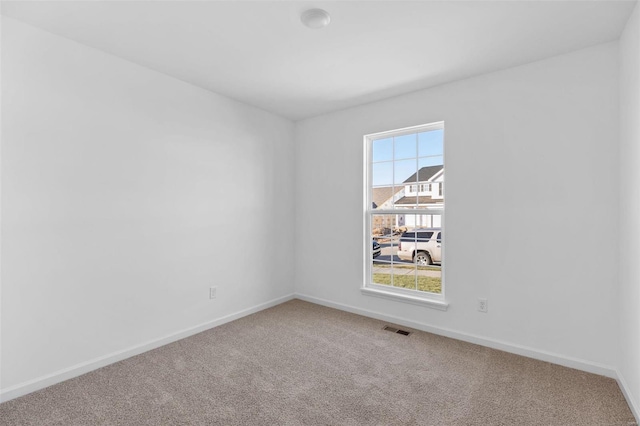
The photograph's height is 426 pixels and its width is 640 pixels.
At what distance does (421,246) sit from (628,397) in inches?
70.5

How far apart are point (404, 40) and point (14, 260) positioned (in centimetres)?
310

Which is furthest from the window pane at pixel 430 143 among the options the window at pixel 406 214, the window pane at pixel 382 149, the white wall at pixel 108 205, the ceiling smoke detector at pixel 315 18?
the white wall at pixel 108 205

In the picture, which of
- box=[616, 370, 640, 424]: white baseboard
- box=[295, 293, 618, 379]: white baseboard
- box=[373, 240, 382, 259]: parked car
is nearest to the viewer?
box=[616, 370, 640, 424]: white baseboard

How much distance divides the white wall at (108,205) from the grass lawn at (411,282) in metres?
1.53

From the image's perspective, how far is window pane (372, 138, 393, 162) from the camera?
11.6 ft

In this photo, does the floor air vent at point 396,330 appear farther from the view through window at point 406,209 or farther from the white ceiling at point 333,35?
the white ceiling at point 333,35

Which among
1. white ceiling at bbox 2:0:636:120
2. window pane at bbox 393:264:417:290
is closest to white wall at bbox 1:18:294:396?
white ceiling at bbox 2:0:636:120

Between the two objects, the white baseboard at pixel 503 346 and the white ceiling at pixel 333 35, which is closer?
the white ceiling at pixel 333 35

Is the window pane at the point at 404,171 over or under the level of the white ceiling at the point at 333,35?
under

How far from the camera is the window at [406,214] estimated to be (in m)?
3.19

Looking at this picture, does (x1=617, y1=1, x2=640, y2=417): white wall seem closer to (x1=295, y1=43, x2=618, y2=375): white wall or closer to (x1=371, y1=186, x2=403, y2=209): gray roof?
(x1=295, y1=43, x2=618, y2=375): white wall

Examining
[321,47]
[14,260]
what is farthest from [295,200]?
[14,260]

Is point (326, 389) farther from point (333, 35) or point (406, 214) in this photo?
point (333, 35)

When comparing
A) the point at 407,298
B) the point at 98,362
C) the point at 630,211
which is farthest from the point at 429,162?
the point at 98,362
